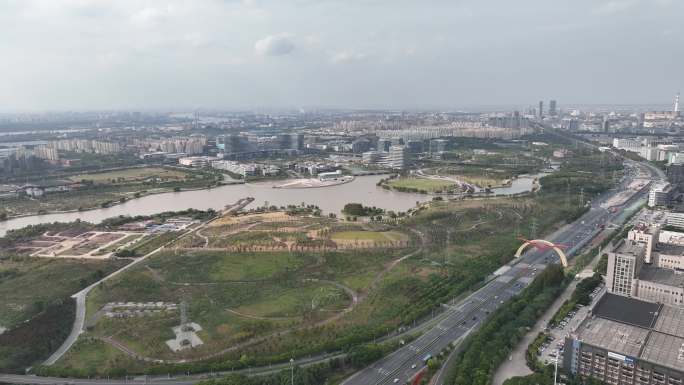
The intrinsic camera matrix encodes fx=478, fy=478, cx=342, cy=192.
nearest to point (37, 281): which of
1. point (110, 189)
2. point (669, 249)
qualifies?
point (110, 189)

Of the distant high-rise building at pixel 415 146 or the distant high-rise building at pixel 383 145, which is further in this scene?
the distant high-rise building at pixel 415 146

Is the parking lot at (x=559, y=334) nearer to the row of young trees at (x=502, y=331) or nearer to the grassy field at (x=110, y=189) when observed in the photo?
the row of young trees at (x=502, y=331)

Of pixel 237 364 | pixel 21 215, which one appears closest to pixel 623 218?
pixel 237 364

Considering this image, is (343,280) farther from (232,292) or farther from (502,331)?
(502,331)

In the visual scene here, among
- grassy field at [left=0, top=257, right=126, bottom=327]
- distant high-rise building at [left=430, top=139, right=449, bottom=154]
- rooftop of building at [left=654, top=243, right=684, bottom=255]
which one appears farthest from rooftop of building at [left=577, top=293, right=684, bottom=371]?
distant high-rise building at [left=430, top=139, right=449, bottom=154]

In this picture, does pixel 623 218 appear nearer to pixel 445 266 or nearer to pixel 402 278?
pixel 445 266

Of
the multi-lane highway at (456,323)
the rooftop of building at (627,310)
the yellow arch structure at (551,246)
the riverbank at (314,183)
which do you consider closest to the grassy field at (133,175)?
the riverbank at (314,183)
